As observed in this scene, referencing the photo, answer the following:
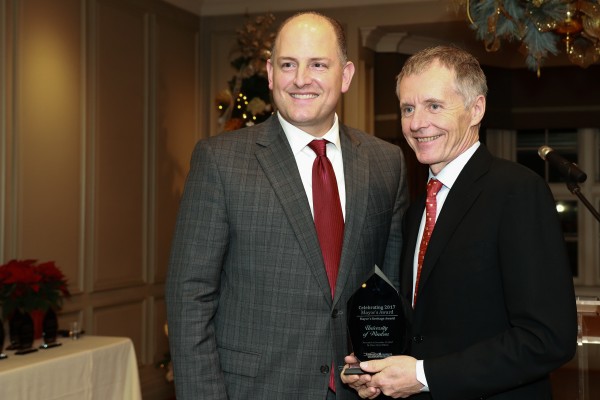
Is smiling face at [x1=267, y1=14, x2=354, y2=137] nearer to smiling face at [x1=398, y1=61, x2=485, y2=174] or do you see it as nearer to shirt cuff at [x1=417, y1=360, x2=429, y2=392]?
smiling face at [x1=398, y1=61, x2=485, y2=174]

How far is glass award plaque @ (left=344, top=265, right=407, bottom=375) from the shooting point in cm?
190

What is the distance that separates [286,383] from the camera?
2117 mm

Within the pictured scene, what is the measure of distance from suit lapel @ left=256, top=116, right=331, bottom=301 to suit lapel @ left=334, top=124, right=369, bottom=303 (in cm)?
6

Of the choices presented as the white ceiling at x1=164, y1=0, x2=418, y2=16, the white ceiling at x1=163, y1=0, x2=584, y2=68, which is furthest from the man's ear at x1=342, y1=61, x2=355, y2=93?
the white ceiling at x1=164, y1=0, x2=418, y2=16

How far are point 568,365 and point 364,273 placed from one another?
34.2 inches

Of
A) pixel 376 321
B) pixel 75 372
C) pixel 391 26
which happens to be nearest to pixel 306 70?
Answer: pixel 376 321

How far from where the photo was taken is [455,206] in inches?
74.9

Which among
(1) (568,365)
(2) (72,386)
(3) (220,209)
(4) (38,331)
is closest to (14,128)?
(4) (38,331)

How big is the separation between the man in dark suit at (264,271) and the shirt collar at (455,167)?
30 centimetres

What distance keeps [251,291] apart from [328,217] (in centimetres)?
27

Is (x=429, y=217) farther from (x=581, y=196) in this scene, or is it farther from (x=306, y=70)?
(x=581, y=196)

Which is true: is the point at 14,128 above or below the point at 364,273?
above

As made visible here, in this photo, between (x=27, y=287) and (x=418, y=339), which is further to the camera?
(x=27, y=287)

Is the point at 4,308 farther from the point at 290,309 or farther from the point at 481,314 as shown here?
the point at 481,314
